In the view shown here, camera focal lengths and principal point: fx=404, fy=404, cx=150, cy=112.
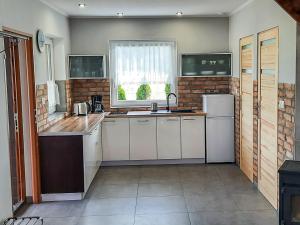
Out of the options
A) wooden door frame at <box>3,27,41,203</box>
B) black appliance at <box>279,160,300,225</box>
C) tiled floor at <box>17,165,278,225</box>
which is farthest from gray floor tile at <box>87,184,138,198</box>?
black appliance at <box>279,160,300,225</box>

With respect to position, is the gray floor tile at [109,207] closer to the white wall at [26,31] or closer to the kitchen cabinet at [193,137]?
the white wall at [26,31]

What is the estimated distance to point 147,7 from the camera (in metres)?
5.90

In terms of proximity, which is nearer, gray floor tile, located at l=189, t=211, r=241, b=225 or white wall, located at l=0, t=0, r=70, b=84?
white wall, located at l=0, t=0, r=70, b=84

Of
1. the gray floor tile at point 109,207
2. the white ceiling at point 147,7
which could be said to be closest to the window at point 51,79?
the white ceiling at point 147,7

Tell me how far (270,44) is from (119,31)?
3.03m

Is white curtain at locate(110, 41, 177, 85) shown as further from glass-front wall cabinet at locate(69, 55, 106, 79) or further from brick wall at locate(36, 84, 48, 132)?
brick wall at locate(36, 84, 48, 132)

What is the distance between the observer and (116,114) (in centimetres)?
684

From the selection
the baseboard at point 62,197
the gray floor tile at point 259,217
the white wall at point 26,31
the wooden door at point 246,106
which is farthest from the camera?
the wooden door at point 246,106

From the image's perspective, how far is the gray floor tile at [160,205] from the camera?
461cm

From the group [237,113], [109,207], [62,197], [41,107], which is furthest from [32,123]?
[237,113]

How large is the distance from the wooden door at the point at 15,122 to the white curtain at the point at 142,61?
2565mm

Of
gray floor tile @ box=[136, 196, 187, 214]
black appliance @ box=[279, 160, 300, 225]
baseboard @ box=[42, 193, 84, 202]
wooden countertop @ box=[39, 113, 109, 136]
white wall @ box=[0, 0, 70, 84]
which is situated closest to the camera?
black appliance @ box=[279, 160, 300, 225]

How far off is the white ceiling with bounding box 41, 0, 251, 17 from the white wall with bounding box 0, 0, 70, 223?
0.22m

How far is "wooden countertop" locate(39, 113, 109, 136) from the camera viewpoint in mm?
4887
